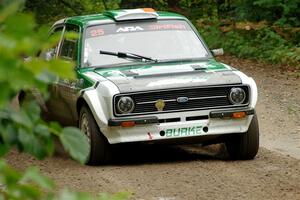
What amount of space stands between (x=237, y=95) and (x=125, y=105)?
126 cm

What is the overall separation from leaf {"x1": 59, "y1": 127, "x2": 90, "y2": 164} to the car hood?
22.2 ft

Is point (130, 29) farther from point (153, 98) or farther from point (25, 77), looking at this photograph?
point (25, 77)

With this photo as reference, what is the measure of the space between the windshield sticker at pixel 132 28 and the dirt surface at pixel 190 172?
1483mm

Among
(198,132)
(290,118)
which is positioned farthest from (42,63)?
(290,118)

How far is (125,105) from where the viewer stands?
8281 millimetres

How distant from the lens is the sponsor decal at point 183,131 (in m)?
8.36

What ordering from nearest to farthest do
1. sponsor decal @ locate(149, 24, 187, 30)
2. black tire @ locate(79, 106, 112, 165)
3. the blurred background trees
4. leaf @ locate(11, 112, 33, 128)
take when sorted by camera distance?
leaf @ locate(11, 112, 33, 128)
black tire @ locate(79, 106, 112, 165)
sponsor decal @ locate(149, 24, 187, 30)
the blurred background trees

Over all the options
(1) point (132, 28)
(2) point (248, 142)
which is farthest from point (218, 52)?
(2) point (248, 142)

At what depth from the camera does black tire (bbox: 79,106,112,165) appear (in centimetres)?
852

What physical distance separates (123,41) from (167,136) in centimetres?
171

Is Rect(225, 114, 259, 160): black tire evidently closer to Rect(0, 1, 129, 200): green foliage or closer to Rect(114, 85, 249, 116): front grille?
Rect(114, 85, 249, 116): front grille

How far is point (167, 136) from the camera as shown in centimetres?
836

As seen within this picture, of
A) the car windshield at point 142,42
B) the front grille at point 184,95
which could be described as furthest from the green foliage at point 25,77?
the car windshield at point 142,42

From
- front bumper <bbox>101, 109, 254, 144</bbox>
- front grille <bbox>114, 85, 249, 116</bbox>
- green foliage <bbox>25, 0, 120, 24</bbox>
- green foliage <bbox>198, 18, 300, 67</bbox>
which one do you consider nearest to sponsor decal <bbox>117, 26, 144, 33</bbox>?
front grille <bbox>114, 85, 249, 116</bbox>
